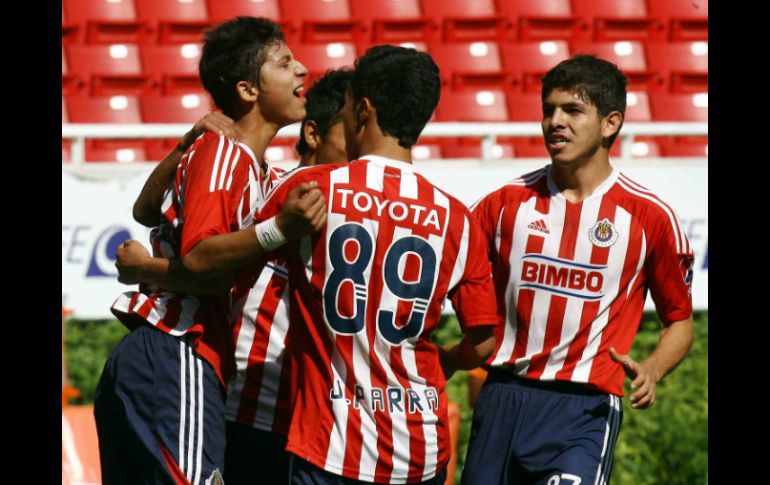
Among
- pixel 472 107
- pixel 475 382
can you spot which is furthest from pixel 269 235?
pixel 472 107

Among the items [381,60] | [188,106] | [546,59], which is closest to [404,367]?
[381,60]

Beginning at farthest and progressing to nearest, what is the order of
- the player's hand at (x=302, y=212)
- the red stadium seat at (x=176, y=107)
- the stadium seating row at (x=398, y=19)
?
the stadium seating row at (x=398, y=19) < the red stadium seat at (x=176, y=107) < the player's hand at (x=302, y=212)

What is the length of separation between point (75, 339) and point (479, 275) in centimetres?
477

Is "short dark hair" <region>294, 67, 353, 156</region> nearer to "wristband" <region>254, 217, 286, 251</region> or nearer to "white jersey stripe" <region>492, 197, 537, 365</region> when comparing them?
"white jersey stripe" <region>492, 197, 537, 365</region>

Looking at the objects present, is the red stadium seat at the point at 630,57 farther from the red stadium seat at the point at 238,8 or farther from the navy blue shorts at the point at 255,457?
the navy blue shorts at the point at 255,457

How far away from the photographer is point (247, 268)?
4168mm

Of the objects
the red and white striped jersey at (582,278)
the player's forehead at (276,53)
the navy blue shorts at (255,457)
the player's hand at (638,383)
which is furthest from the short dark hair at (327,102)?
the player's hand at (638,383)

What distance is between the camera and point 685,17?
45.5ft

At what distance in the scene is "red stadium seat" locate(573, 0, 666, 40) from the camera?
1375cm

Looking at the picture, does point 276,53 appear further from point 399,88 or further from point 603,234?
point 603,234

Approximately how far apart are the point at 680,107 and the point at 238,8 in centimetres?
489

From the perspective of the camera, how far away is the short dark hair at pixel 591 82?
488 cm

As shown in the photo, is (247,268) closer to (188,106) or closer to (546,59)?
(188,106)

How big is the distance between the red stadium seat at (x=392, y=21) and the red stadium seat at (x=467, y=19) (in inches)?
6.9
